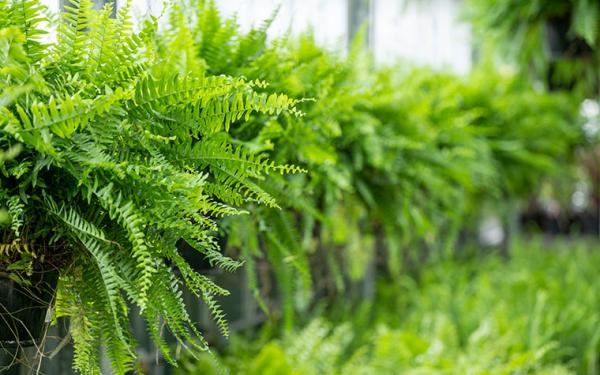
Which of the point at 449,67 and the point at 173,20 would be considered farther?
the point at 449,67

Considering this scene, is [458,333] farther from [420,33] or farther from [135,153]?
[420,33]

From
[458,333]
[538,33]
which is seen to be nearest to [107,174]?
[458,333]

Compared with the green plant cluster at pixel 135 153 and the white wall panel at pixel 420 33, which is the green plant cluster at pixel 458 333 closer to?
the green plant cluster at pixel 135 153

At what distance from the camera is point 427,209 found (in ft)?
5.43

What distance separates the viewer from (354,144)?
4.25 feet

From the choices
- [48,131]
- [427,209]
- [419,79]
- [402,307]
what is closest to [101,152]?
[48,131]

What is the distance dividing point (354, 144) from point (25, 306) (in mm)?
772

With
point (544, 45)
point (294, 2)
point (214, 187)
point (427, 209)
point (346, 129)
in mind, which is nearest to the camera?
point (214, 187)

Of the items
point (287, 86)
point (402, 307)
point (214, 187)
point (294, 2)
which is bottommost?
point (402, 307)

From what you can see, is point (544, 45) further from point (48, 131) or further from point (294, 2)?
point (48, 131)

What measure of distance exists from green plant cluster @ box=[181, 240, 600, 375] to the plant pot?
0.28 meters

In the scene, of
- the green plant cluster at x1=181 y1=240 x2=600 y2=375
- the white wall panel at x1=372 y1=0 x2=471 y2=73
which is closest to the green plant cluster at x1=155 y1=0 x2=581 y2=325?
the green plant cluster at x1=181 y1=240 x2=600 y2=375

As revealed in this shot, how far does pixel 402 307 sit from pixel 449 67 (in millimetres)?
960

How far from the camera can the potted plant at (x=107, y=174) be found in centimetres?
60
